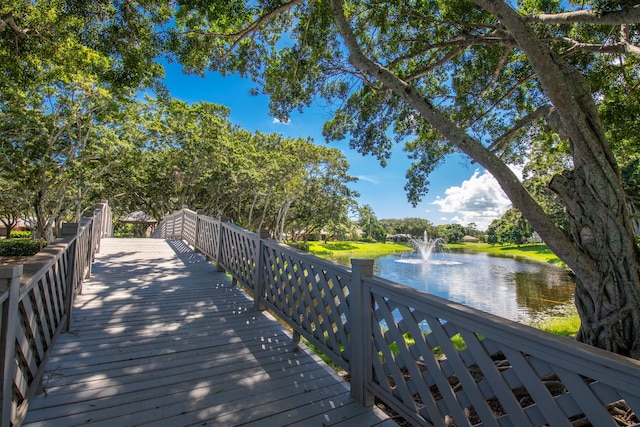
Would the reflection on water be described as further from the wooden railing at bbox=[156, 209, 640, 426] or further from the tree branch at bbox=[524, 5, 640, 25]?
the wooden railing at bbox=[156, 209, 640, 426]

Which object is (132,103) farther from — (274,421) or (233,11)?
(274,421)

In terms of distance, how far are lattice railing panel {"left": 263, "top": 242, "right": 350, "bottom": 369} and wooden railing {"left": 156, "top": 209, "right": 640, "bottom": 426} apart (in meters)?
0.01

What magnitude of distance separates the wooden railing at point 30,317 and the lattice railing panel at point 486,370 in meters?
2.12

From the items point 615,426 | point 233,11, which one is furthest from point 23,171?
point 615,426

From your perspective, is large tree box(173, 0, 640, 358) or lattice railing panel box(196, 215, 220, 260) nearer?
large tree box(173, 0, 640, 358)

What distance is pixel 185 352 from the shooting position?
9.64ft

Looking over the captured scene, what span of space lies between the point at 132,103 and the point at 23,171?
465 centimetres

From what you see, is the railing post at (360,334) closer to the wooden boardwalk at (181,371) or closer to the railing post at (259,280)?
the wooden boardwalk at (181,371)

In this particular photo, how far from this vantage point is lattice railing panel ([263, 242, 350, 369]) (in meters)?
2.58

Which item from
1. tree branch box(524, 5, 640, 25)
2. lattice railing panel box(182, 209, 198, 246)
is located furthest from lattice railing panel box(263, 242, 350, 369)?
lattice railing panel box(182, 209, 198, 246)

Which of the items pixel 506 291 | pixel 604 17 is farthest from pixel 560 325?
pixel 604 17

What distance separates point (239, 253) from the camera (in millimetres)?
4984

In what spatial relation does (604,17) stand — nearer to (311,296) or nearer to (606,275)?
(606,275)

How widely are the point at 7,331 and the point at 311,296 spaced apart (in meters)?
2.15
